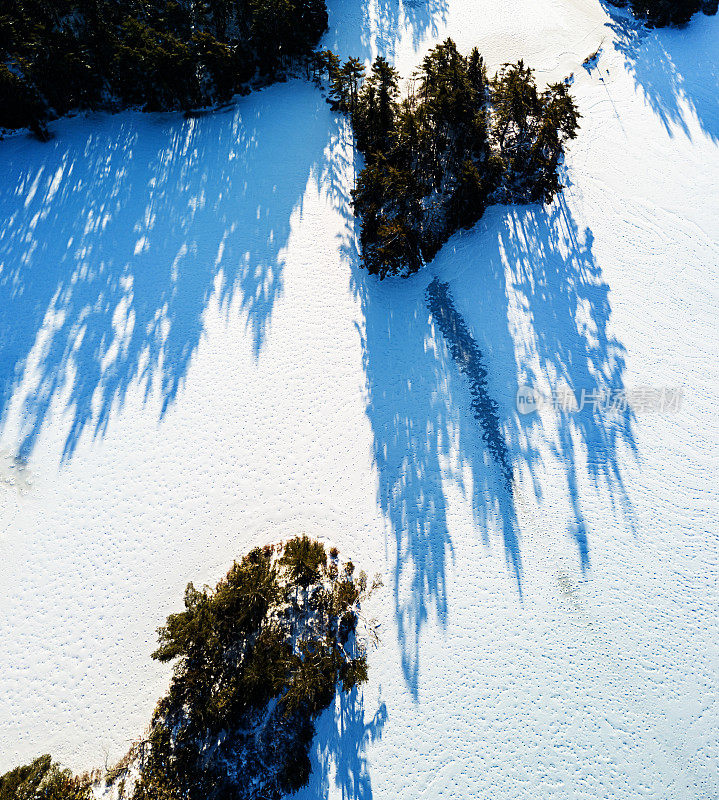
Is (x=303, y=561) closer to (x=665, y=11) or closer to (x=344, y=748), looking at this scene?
(x=344, y=748)

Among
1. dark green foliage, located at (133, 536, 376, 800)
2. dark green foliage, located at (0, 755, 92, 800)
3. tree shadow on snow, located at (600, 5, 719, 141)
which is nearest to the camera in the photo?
dark green foliage, located at (0, 755, 92, 800)

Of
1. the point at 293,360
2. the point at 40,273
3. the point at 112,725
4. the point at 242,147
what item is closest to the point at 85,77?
the point at 242,147

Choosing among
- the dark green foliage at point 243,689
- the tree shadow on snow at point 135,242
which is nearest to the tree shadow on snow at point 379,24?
the tree shadow on snow at point 135,242

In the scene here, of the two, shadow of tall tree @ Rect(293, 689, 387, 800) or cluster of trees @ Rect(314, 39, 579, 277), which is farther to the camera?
cluster of trees @ Rect(314, 39, 579, 277)

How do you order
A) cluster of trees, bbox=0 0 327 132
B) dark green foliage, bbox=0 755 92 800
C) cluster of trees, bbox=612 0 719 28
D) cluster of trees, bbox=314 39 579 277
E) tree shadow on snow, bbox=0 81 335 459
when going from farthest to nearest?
cluster of trees, bbox=612 0 719 28 < cluster of trees, bbox=0 0 327 132 < cluster of trees, bbox=314 39 579 277 < tree shadow on snow, bbox=0 81 335 459 < dark green foliage, bbox=0 755 92 800

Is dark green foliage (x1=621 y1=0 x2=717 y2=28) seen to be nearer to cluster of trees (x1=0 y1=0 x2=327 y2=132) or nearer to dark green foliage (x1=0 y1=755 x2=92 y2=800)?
cluster of trees (x1=0 y1=0 x2=327 y2=132)

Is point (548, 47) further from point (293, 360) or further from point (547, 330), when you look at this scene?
point (293, 360)

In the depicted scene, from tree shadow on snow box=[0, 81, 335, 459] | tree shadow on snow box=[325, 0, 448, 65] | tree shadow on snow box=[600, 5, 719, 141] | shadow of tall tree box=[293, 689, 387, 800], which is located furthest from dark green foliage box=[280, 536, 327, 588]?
tree shadow on snow box=[600, 5, 719, 141]
